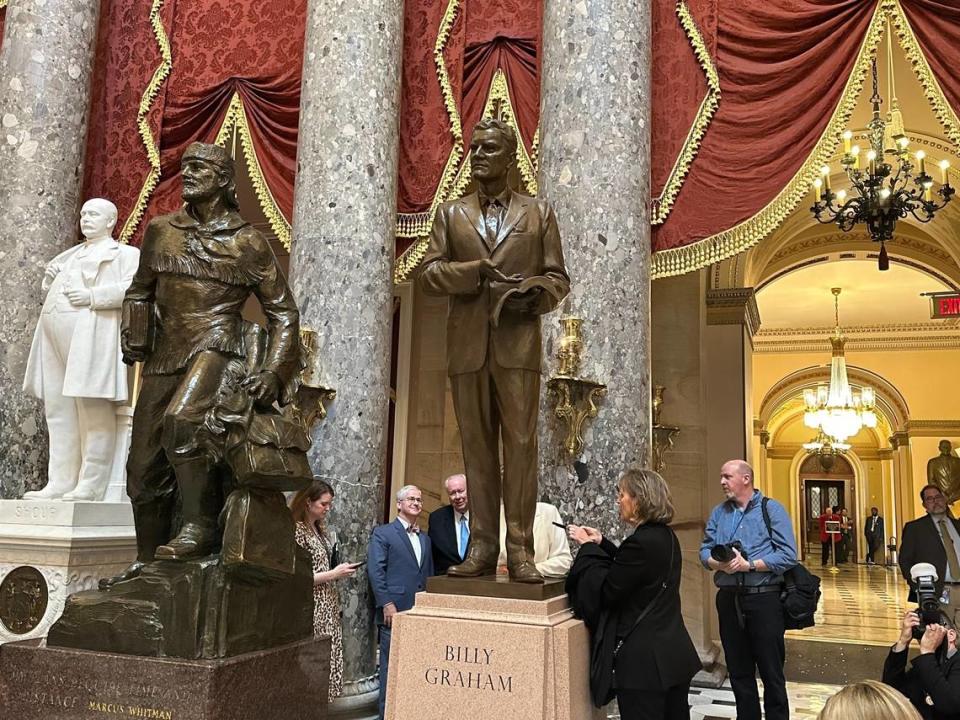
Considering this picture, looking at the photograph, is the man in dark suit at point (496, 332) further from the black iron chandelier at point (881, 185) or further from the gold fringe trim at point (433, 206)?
the black iron chandelier at point (881, 185)

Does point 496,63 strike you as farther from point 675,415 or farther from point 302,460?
point 675,415

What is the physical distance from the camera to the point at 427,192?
6289 mm

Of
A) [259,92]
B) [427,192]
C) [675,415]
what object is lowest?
[675,415]

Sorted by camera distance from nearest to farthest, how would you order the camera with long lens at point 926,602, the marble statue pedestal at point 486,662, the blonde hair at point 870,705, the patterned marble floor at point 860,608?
the blonde hair at point 870,705
the camera with long lens at point 926,602
the marble statue pedestal at point 486,662
the patterned marble floor at point 860,608

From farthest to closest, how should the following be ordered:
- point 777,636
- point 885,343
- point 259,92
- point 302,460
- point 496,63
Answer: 1. point 885,343
2. point 259,92
3. point 496,63
4. point 777,636
5. point 302,460

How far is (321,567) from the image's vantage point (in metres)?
4.67

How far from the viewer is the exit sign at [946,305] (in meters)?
17.1

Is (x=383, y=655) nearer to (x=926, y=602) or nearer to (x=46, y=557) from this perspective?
(x=46, y=557)

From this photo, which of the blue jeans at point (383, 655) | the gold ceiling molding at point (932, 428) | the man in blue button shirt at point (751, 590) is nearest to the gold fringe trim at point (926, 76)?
the man in blue button shirt at point (751, 590)

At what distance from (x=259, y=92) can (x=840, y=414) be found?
13275 millimetres

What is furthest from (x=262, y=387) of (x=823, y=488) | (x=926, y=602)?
(x=823, y=488)

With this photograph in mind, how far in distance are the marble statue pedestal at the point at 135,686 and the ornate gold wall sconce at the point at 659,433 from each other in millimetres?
5649

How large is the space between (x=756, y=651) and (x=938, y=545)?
97.7 inches

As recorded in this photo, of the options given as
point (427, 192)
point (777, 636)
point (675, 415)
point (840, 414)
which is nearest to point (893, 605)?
point (840, 414)
